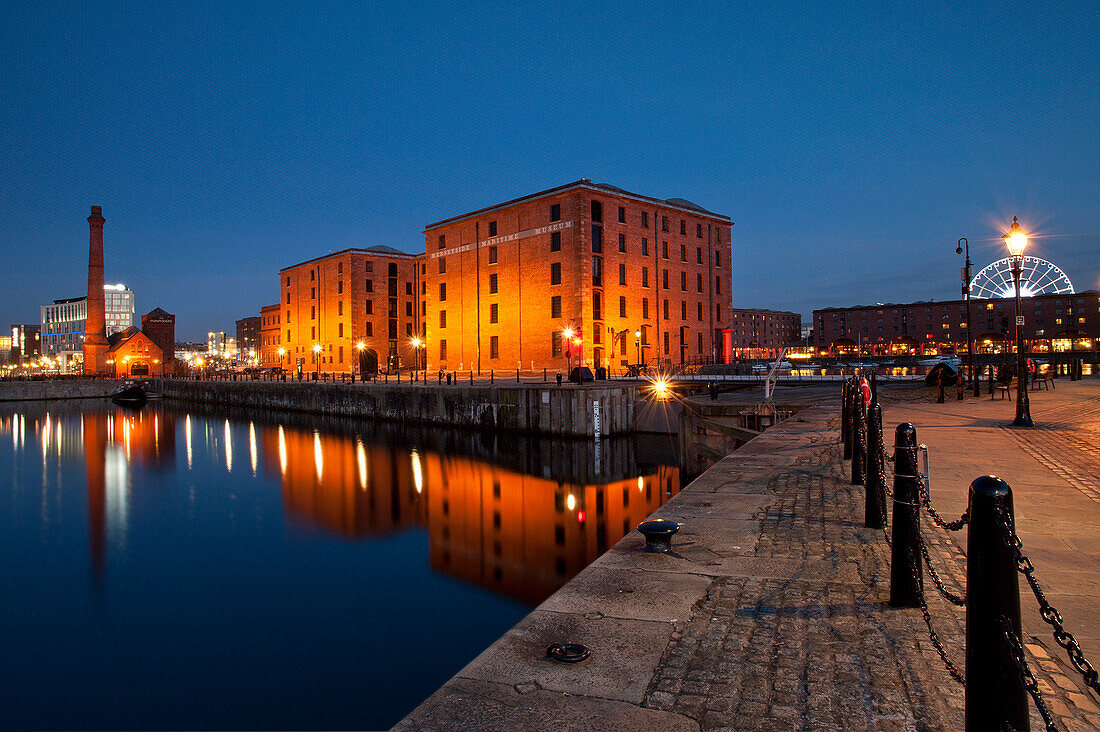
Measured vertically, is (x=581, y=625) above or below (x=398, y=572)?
above

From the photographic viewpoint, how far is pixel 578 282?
146ft

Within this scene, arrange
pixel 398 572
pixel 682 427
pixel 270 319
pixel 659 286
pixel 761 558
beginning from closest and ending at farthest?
pixel 761 558
pixel 398 572
pixel 682 427
pixel 659 286
pixel 270 319

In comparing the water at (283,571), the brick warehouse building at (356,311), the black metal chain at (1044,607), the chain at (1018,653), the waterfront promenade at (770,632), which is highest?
the brick warehouse building at (356,311)

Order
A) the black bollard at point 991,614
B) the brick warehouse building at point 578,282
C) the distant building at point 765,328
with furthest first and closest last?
the distant building at point 765,328, the brick warehouse building at point 578,282, the black bollard at point 991,614

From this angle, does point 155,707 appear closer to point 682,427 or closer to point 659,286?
point 682,427

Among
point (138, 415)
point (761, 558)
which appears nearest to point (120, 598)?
point (761, 558)

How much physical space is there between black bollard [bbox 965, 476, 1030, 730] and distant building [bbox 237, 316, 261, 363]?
14686 centimetres

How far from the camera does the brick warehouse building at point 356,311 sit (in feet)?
227

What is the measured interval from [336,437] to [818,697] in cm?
3760

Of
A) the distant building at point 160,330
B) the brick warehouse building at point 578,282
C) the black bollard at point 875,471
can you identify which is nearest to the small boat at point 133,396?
the distant building at point 160,330

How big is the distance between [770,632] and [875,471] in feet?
9.57

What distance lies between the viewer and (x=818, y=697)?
3.60 meters

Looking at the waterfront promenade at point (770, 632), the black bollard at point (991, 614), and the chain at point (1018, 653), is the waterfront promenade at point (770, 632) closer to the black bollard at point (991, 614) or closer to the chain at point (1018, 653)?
the black bollard at point (991, 614)

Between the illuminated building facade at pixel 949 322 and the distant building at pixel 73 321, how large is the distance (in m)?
171
